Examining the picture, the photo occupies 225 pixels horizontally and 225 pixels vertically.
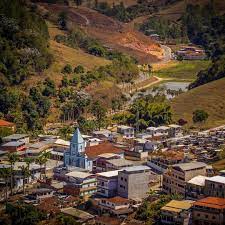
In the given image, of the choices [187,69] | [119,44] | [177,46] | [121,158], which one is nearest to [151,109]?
[121,158]

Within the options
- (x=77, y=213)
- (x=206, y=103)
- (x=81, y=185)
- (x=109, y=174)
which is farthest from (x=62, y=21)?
(x=77, y=213)

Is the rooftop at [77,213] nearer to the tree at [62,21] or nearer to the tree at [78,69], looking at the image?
the tree at [78,69]

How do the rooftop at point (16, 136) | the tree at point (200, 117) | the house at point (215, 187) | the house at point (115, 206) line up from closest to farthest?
1. the house at point (215, 187)
2. the house at point (115, 206)
3. the rooftop at point (16, 136)
4. the tree at point (200, 117)

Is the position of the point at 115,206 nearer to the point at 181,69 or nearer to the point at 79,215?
the point at 79,215

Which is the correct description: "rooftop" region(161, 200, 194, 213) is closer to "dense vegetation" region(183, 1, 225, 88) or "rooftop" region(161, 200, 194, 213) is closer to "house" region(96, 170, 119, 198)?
"house" region(96, 170, 119, 198)

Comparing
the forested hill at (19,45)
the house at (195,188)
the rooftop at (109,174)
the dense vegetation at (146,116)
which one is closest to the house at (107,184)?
the rooftop at (109,174)

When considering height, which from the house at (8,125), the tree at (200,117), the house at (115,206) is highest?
the tree at (200,117)
